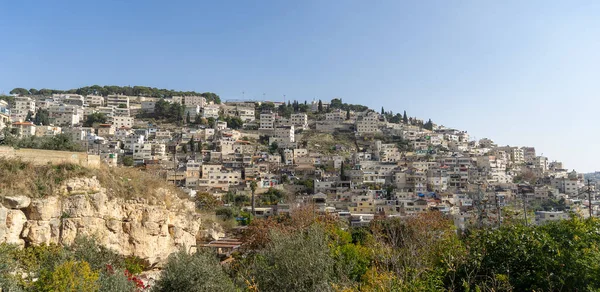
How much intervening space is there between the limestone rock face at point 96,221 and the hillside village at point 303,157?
47.2 feet

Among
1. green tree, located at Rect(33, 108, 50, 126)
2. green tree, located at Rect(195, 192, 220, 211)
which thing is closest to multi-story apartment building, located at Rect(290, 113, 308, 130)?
green tree, located at Rect(33, 108, 50, 126)

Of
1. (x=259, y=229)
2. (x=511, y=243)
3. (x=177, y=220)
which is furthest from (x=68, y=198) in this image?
(x=511, y=243)

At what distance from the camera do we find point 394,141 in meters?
74.7

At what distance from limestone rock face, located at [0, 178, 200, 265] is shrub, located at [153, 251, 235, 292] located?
425 centimetres

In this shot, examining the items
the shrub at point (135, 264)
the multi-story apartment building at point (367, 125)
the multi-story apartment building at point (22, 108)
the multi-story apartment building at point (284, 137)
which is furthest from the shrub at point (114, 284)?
the multi-story apartment building at point (22, 108)

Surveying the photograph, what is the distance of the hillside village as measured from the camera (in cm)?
4222

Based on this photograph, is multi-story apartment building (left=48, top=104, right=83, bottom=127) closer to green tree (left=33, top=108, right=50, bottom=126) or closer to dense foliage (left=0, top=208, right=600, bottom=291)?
green tree (left=33, top=108, right=50, bottom=126)

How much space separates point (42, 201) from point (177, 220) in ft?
21.7

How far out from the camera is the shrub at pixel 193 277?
834 centimetres

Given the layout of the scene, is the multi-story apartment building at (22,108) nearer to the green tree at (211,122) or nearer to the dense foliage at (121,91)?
the dense foliage at (121,91)

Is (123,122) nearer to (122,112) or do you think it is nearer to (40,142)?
(122,112)

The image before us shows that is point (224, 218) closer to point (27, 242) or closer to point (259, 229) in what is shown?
point (259, 229)

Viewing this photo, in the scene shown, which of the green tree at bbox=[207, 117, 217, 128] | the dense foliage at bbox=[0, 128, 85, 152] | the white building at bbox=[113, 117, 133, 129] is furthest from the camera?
the green tree at bbox=[207, 117, 217, 128]

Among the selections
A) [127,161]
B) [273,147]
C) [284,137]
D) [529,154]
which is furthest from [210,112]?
[529,154]
